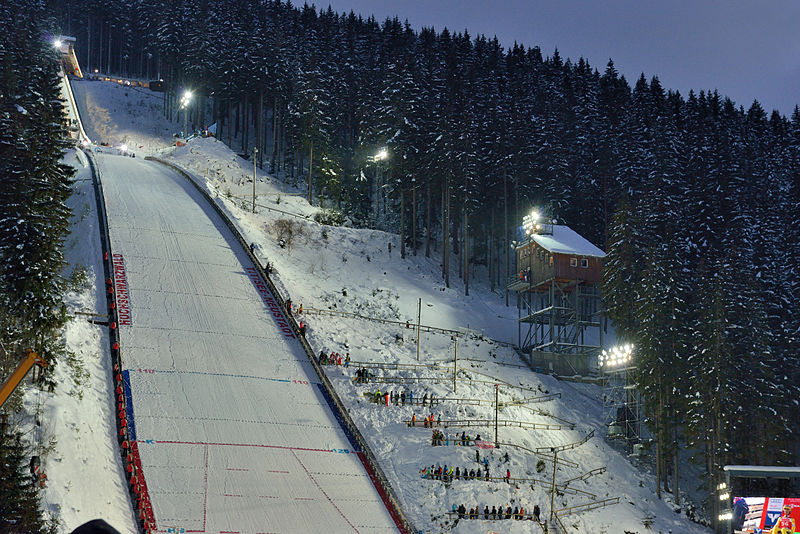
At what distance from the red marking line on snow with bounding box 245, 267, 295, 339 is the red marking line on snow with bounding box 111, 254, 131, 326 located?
25.6 ft

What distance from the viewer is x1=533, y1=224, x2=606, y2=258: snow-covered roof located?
195 feet

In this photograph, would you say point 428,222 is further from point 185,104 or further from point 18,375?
point 18,375

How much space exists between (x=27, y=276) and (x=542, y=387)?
30709 mm

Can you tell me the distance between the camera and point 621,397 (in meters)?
53.4

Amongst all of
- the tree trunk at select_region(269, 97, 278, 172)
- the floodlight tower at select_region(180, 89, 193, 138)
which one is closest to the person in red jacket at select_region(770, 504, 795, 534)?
the tree trunk at select_region(269, 97, 278, 172)

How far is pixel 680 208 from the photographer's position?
2579 inches

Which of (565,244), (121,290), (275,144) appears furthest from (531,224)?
(275,144)

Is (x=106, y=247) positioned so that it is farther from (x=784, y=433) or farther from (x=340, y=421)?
(x=784, y=433)

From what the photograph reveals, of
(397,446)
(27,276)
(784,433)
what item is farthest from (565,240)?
(27,276)

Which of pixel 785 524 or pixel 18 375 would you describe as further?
pixel 785 524

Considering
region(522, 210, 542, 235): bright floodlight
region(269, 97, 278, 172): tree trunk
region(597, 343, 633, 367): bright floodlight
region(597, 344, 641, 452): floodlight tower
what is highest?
region(269, 97, 278, 172): tree trunk

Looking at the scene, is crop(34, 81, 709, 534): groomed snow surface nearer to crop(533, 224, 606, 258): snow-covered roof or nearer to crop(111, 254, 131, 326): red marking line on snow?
crop(111, 254, 131, 326): red marking line on snow

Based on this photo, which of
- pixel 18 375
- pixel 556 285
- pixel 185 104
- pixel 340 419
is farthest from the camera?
pixel 185 104

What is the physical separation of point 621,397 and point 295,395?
23.1 meters
